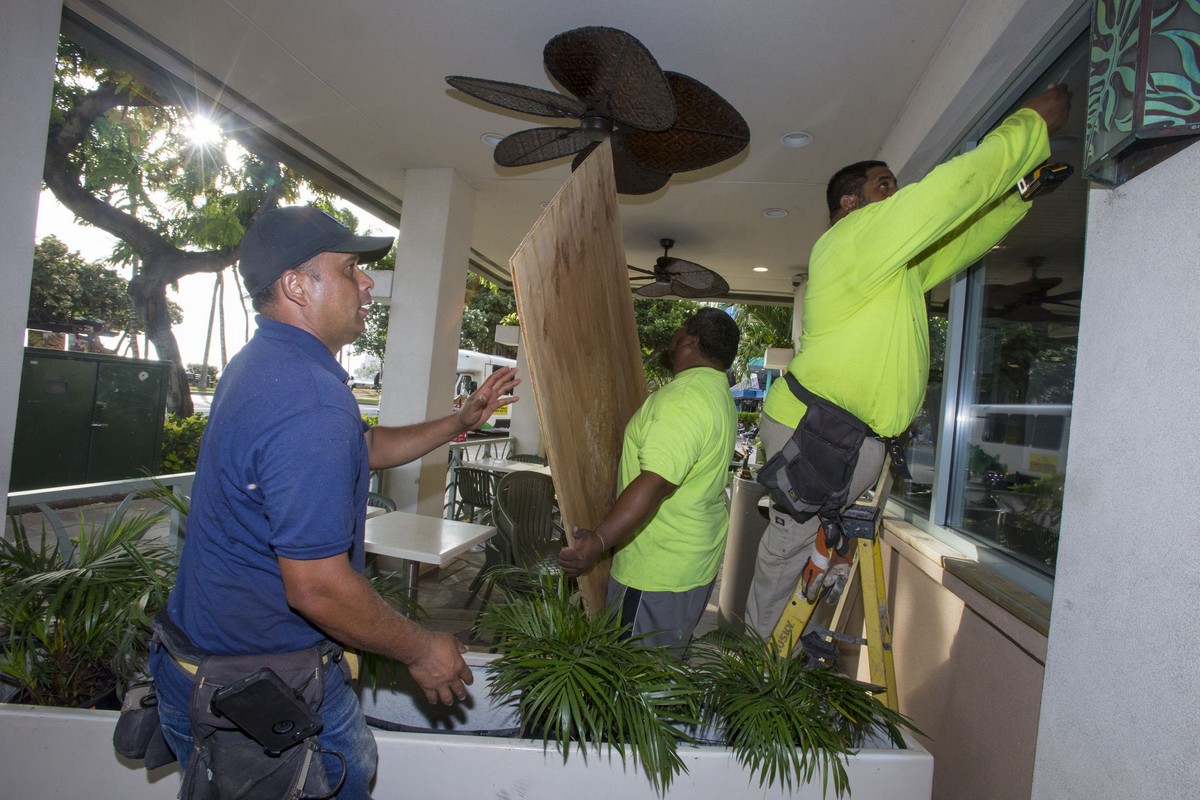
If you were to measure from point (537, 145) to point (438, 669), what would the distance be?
2.90 m

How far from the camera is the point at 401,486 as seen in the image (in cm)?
557

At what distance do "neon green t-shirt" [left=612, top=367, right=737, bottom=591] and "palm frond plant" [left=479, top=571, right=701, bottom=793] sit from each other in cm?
31

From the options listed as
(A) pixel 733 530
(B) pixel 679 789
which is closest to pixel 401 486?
(A) pixel 733 530

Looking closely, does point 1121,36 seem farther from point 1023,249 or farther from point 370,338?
point 370,338

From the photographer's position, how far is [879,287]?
1.75 meters

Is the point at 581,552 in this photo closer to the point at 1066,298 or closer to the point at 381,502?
the point at 1066,298

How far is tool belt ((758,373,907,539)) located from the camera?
69.6 inches

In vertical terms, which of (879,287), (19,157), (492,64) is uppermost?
(492,64)

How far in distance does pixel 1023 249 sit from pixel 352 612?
8.50 feet

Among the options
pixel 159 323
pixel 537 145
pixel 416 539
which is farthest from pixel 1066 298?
pixel 159 323

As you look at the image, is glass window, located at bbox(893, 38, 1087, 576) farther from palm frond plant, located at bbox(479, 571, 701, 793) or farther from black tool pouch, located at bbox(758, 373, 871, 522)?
palm frond plant, located at bbox(479, 571, 701, 793)

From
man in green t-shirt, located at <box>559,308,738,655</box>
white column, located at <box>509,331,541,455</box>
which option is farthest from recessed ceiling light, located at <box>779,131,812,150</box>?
white column, located at <box>509,331,541,455</box>

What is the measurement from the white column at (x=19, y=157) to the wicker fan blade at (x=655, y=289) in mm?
4624

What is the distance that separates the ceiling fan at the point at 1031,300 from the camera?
2094mm
